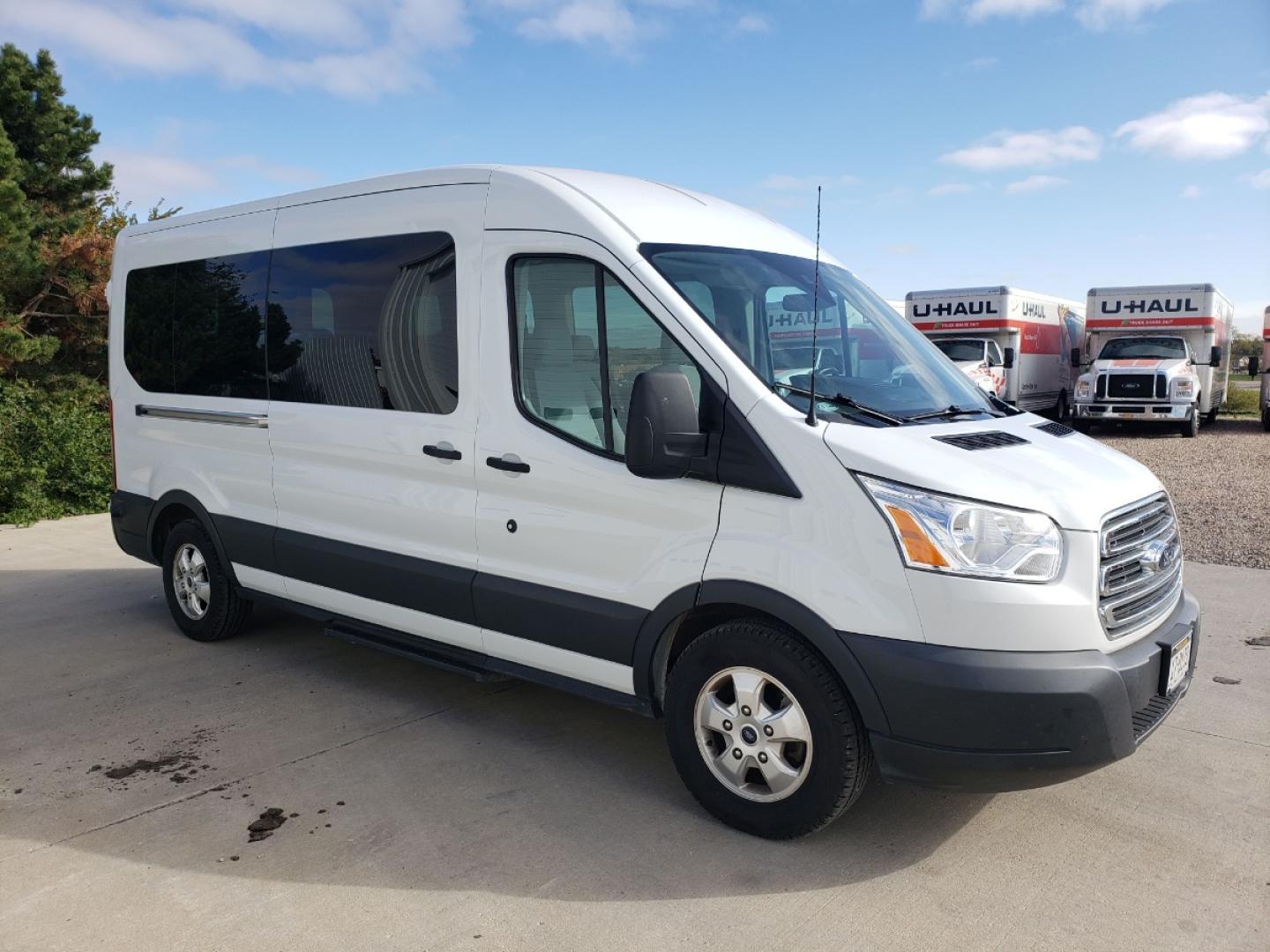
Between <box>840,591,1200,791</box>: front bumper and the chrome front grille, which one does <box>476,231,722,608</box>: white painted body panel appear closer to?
<box>840,591,1200,791</box>: front bumper

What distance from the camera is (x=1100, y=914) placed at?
311 centimetres

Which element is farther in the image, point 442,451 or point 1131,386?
point 1131,386

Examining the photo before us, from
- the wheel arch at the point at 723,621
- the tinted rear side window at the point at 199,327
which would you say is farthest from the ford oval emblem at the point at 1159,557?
the tinted rear side window at the point at 199,327

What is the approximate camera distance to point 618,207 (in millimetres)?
3941

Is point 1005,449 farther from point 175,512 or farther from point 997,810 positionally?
point 175,512

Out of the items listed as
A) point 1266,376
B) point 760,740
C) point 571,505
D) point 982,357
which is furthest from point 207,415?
point 1266,376

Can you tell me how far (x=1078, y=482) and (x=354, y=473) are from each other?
10.1ft

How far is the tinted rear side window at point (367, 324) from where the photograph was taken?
440 centimetres

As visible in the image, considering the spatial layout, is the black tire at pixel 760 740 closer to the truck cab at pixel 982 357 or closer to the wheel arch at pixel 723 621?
the wheel arch at pixel 723 621

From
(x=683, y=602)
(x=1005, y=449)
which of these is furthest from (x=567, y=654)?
(x=1005, y=449)

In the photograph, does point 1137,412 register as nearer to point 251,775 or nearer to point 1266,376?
point 1266,376

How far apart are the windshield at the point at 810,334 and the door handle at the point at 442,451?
46.3 inches

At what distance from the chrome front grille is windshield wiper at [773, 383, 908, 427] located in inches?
29.2

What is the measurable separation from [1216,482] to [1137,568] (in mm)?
10994
